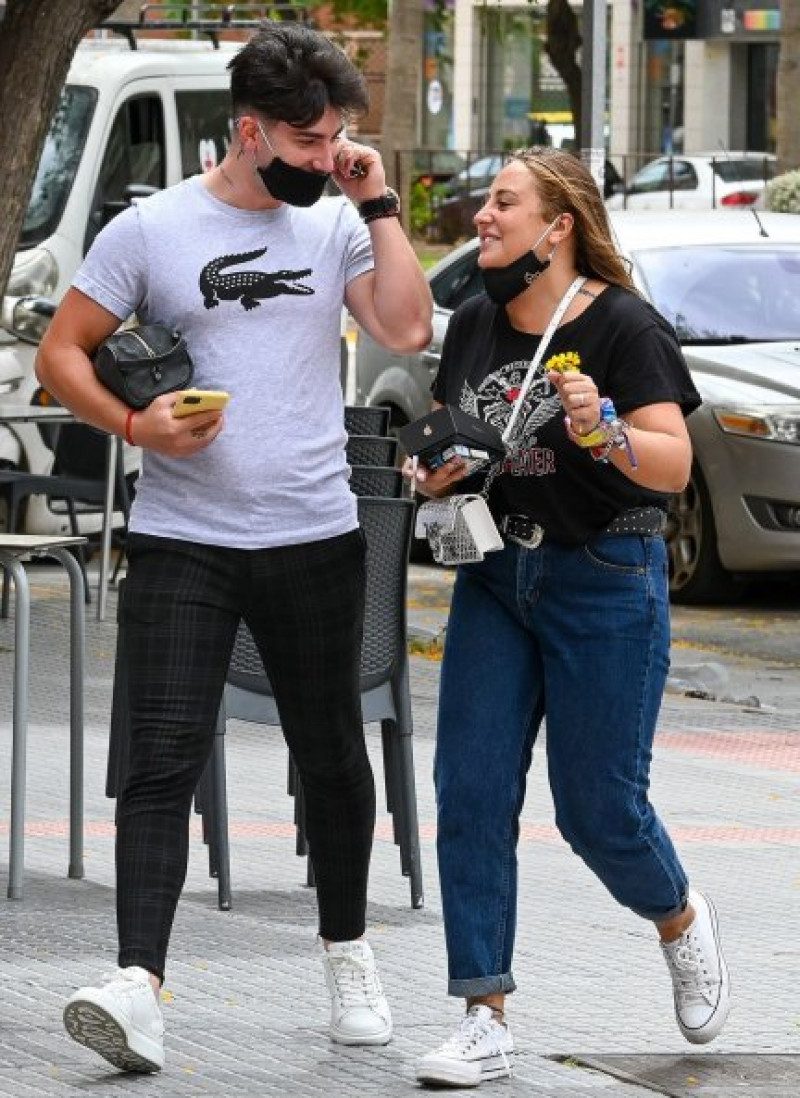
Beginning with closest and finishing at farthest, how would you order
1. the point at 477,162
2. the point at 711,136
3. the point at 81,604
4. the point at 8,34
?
the point at 81,604 → the point at 8,34 → the point at 477,162 → the point at 711,136

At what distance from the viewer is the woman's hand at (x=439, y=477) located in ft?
17.0

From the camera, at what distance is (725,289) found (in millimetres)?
13375

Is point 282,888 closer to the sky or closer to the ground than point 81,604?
closer to the ground

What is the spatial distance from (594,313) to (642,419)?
0.22m

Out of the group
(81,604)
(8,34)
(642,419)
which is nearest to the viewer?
(642,419)

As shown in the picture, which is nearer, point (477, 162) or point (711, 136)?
point (477, 162)

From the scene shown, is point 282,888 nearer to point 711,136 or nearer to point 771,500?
point 771,500

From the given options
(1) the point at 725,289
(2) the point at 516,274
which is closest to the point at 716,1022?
(2) the point at 516,274

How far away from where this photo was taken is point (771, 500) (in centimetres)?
1239

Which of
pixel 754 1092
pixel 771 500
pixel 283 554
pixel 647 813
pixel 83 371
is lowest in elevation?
pixel 771 500

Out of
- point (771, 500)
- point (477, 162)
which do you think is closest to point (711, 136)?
point (477, 162)

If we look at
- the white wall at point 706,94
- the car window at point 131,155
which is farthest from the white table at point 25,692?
the white wall at point 706,94

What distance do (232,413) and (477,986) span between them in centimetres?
116

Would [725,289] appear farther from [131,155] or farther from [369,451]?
[369,451]
